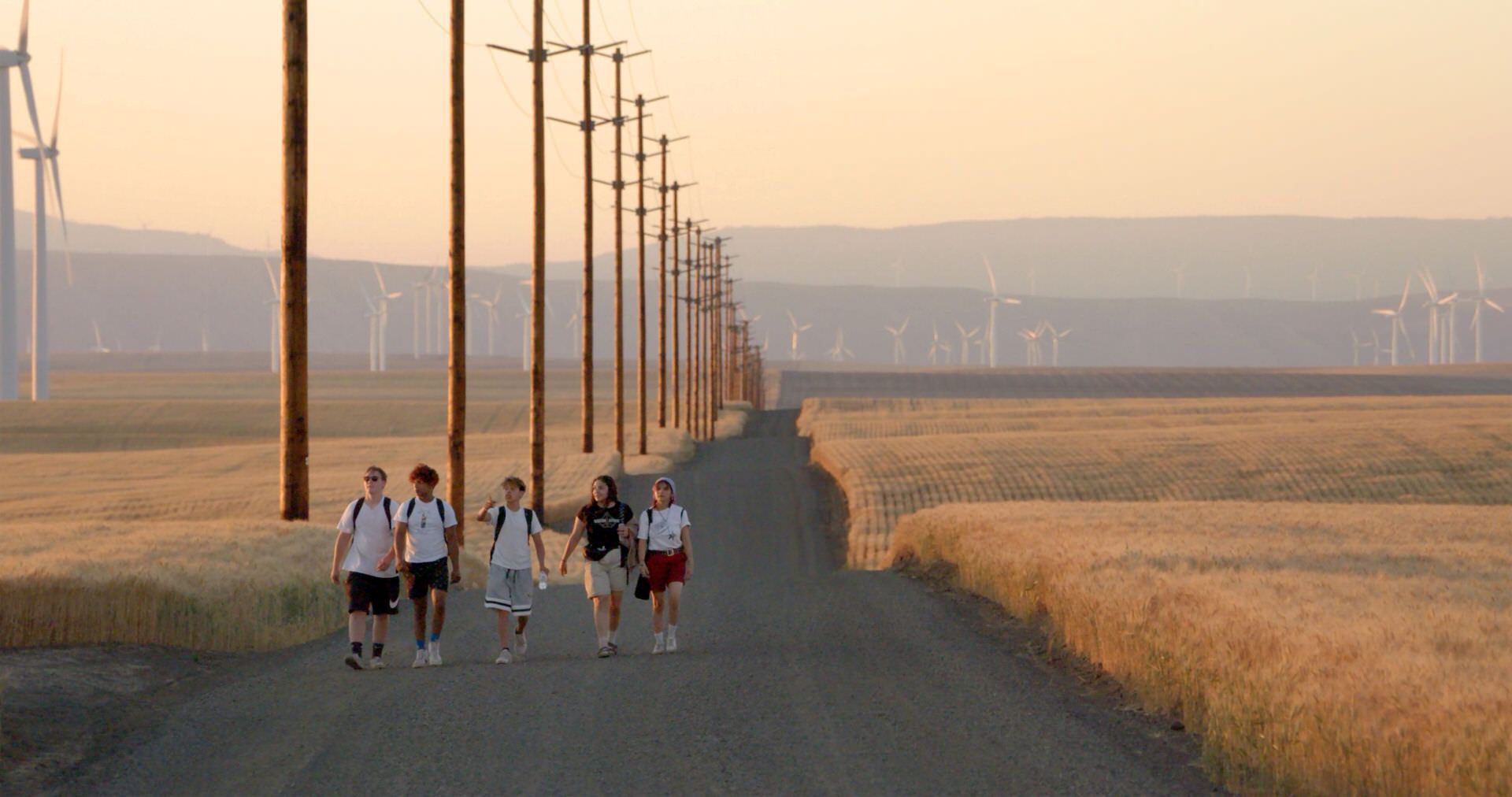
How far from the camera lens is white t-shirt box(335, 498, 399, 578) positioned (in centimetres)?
1712

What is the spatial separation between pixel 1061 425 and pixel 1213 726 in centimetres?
7915

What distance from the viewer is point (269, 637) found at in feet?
62.2

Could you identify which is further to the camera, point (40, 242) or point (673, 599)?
point (40, 242)

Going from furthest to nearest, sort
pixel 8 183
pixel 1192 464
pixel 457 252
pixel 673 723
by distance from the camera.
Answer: pixel 8 183 → pixel 1192 464 → pixel 457 252 → pixel 673 723

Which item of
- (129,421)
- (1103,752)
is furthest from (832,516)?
(129,421)

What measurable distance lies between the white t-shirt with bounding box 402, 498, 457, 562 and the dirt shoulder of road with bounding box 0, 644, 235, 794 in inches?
92.3

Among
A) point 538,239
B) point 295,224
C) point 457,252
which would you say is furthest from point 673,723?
point 538,239

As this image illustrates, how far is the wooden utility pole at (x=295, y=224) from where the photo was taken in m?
24.7

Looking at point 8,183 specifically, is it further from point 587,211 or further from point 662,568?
point 662,568

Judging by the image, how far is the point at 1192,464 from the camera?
5900 centimetres

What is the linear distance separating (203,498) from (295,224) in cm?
3028

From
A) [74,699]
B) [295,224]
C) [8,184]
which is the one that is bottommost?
[74,699]

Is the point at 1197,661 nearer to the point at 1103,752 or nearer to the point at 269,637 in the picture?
the point at 1103,752

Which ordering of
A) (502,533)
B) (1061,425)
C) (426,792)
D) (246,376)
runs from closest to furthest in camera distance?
(426,792)
(502,533)
(1061,425)
(246,376)
